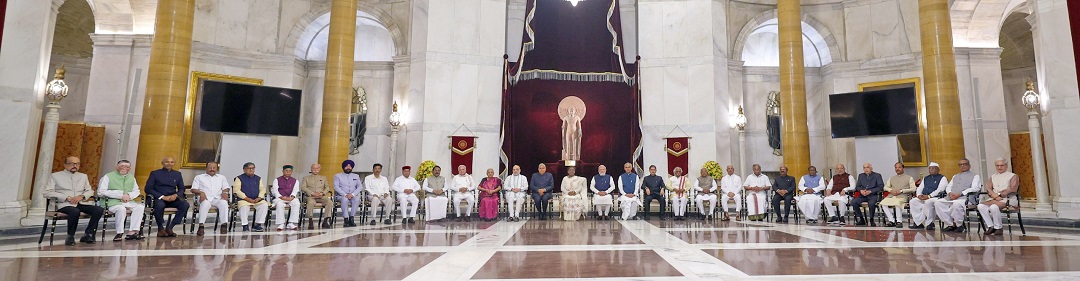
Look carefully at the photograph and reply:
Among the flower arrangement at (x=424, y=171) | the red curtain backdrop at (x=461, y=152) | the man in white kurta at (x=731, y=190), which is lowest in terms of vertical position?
the man in white kurta at (x=731, y=190)

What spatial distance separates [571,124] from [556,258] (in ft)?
29.3

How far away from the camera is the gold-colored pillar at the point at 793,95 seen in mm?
12188

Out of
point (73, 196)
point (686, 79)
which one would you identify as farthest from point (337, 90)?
point (686, 79)

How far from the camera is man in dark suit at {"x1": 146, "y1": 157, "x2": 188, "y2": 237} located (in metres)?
6.62

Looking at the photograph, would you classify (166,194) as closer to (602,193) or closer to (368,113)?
(602,193)

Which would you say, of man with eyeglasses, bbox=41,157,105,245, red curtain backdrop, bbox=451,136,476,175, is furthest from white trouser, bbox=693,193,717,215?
man with eyeglasses, bbox=41,157,105,245

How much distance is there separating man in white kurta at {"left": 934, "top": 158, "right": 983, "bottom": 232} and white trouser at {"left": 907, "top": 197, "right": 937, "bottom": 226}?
0.13m

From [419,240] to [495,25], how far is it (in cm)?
876

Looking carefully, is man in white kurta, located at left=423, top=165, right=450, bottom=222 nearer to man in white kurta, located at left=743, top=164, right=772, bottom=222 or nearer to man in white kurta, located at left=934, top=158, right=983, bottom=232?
man in white kurta, located at left=743, top=164, right=772, bottom=222

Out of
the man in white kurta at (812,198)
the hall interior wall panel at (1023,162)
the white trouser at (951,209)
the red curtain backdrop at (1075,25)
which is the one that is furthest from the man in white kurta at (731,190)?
the hall interior wall panel at (1023,162)

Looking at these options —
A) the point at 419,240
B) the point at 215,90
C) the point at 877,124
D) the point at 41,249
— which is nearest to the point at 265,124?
the point at 215,90

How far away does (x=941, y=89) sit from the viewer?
1062 cm

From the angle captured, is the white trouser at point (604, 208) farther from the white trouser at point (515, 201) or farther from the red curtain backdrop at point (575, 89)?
the red curtain backdrop at point (575, 89)

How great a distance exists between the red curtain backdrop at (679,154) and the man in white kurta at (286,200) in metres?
8.56
